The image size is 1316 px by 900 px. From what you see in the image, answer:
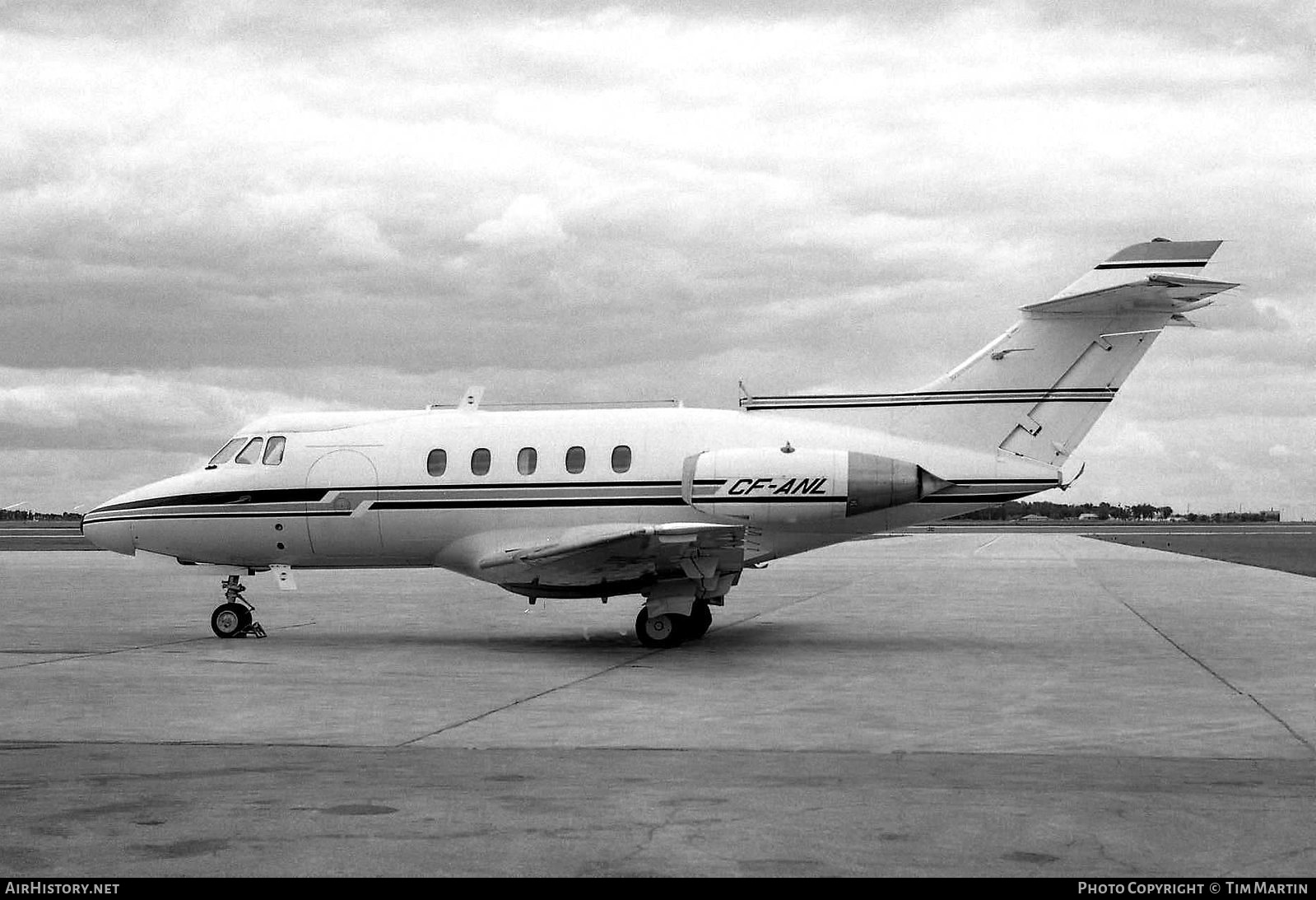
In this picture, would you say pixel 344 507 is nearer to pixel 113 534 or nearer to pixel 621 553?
pixel 113 534

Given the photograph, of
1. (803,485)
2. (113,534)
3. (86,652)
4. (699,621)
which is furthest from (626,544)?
(113,534)

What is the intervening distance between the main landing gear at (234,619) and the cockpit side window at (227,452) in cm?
192

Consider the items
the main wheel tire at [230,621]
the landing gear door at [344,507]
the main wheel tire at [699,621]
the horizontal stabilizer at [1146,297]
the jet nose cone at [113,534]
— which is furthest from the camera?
the jet nose cone at [113,534]

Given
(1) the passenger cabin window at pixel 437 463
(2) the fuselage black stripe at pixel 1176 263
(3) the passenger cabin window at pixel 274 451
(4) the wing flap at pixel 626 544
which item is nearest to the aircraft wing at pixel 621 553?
(4) the wing flap at pixel 626 544

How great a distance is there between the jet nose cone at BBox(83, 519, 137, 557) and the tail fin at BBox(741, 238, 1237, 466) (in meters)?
12.0

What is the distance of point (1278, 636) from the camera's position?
21.1 meters

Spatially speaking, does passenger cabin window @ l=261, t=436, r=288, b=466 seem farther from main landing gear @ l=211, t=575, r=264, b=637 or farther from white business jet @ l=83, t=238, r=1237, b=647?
main landing gear @ l=211, t=575, r=264, b=637

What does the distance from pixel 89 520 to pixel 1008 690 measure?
15732 millimetres

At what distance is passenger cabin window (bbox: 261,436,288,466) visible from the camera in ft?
70.3

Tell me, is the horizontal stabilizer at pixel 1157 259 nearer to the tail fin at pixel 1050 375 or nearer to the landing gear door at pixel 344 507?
the tail fin at pixel 1050 375

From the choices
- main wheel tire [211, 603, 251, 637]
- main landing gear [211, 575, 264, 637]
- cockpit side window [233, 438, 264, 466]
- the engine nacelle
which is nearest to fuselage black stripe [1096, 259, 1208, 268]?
the engine nacelle

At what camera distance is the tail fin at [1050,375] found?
1919 cm

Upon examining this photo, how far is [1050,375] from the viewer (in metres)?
19.7

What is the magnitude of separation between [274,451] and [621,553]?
22.4ft
